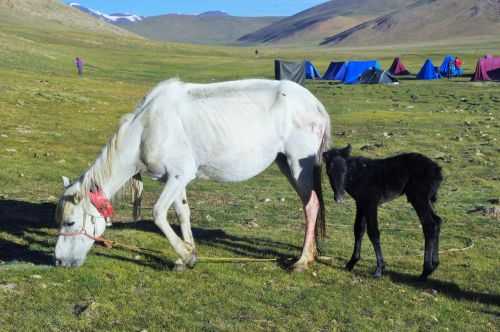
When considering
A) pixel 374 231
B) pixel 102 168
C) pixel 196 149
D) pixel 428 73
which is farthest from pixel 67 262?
pixel 428 73

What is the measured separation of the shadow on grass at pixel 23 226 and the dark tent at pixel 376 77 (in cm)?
4075

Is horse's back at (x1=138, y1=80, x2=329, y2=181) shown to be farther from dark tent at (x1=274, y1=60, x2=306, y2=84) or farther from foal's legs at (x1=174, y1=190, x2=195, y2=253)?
dark tent at (x1=274, y1=60, x2=306, y2=84)

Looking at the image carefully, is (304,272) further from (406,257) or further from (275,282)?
(406,257)

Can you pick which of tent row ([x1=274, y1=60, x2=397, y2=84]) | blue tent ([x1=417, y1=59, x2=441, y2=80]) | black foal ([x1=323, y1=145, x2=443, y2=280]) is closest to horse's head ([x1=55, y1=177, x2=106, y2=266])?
black foal ([x1=323, y1=145, x2=443, y2=280])

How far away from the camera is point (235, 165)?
25.3 feet

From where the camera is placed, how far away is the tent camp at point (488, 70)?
4841cm

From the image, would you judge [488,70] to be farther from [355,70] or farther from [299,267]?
[299,267]

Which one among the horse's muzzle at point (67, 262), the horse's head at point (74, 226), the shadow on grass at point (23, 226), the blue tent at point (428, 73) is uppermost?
the horse's head at point (74, 226)

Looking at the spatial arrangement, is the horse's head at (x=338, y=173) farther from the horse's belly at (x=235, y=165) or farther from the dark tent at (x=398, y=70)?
the dark tent at (x=398, y=70)

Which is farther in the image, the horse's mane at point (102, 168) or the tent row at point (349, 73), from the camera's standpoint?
the tent row at point (349, 73)

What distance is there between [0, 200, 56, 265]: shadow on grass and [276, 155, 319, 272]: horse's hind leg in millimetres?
3409

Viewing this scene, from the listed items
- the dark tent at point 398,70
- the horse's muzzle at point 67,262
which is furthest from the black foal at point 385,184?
the dark tent at point 398,70

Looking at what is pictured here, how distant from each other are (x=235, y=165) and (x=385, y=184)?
1.94 metres

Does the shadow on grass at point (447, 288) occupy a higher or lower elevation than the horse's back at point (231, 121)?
lower
